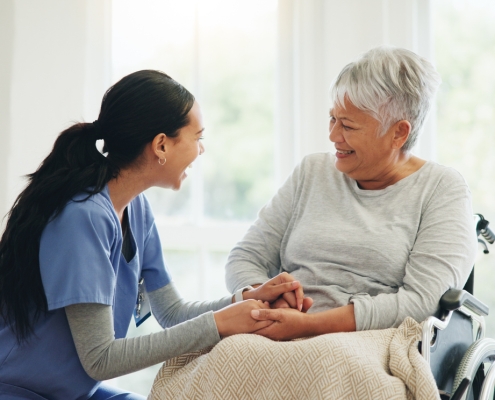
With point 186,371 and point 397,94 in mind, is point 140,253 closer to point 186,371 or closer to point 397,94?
point 186,371

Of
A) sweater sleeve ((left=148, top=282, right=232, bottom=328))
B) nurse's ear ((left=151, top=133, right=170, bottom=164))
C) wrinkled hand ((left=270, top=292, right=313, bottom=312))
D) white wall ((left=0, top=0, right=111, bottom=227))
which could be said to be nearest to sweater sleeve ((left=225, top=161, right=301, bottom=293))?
sweater sleeve ((left=148, top=282, right=232, bottom=328))

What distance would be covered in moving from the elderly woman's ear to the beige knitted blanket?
1.84 ft

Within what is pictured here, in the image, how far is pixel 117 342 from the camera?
1417 mm

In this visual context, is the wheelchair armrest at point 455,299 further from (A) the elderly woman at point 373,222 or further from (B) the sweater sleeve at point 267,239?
(B) the sweater sleeve at point 267,239

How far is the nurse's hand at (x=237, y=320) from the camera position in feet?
4.77

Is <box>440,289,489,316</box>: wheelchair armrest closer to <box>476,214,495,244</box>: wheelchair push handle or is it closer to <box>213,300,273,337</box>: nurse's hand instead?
<box>476,214,495,244</box>: wheelchair push handle

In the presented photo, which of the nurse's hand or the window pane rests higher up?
the window pane

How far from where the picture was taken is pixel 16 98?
260 cm

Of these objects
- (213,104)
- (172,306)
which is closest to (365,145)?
(172,306)

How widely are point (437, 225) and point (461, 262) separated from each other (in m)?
0.11

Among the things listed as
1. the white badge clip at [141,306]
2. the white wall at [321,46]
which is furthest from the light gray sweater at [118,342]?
the white wall at [321,46]

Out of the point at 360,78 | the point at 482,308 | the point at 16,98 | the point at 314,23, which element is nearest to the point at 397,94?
the point at 360,78

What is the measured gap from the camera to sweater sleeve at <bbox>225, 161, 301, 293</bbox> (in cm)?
186

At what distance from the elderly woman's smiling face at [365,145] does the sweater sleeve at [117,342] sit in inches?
25.1
